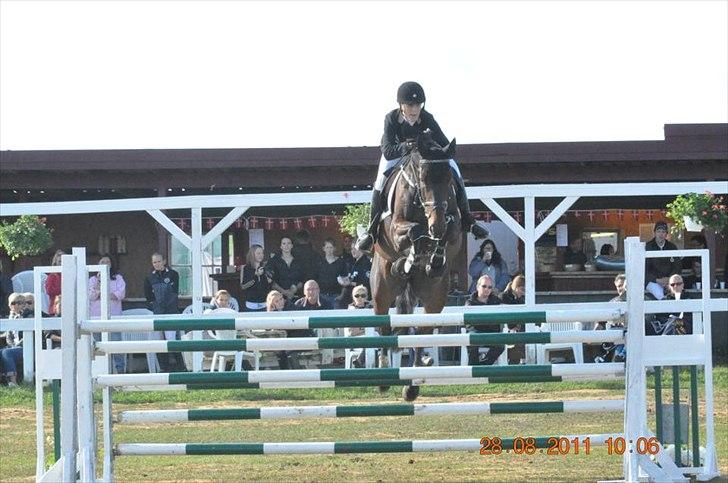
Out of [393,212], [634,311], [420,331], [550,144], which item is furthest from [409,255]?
[550,144]

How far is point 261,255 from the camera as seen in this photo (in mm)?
15109

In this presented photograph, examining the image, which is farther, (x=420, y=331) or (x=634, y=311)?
(x=420, y=331)

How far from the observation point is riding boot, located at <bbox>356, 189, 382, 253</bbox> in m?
8.69

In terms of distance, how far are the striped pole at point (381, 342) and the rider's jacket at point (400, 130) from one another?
7.85 feet

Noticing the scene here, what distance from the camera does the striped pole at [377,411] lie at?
6.36 m

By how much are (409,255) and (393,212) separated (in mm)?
485

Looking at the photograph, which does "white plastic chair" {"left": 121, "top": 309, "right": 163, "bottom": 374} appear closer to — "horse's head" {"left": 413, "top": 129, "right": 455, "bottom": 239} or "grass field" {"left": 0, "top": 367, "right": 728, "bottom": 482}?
"grass field" {"left": 0, "top": 367, "right": 728, "bottom": 482}

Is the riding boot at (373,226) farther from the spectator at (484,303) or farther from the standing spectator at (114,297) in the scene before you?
the standing spectator at (114,297)

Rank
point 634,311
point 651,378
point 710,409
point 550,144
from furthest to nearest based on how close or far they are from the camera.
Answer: point 550,144 → point 651,378 → point 710,409 → point 634,311

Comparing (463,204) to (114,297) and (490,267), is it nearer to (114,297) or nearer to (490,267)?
A: (490,267)

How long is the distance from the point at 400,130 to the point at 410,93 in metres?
0.39

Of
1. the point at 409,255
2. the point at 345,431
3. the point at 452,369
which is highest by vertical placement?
the point at 409,255

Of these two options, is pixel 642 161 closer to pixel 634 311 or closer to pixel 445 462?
pixel 445 462

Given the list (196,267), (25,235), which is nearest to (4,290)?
(25,235)
